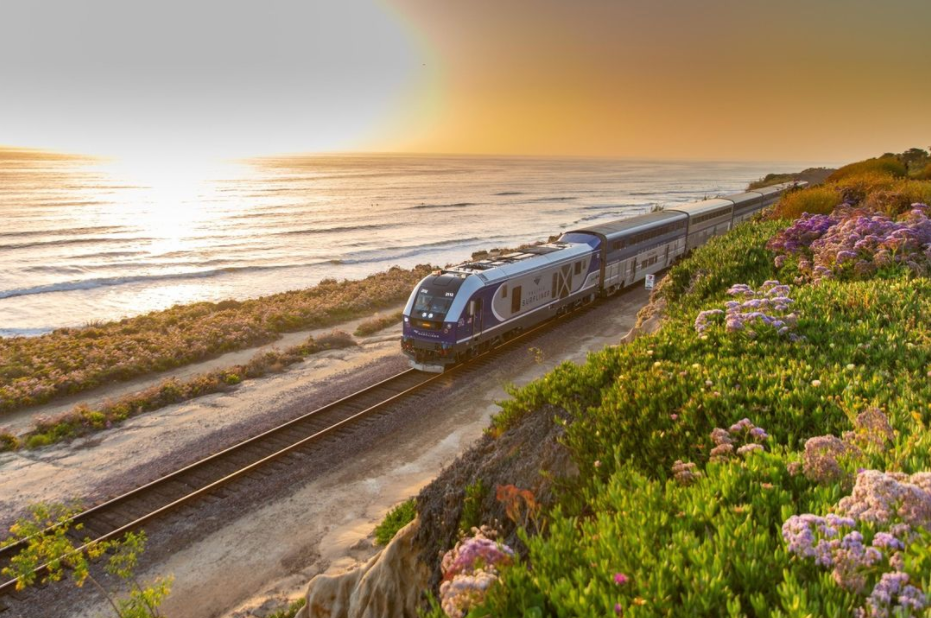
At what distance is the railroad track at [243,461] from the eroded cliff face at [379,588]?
6369mm

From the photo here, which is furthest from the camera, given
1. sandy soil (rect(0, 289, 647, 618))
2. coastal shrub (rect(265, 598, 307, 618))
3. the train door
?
the train door

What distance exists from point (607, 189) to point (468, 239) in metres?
118

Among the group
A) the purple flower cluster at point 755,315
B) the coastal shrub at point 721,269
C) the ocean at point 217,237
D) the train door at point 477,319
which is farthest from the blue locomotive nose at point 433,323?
the ocean at point 217,237

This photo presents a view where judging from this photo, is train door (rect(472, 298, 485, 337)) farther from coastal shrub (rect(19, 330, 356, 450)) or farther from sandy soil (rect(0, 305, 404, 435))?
sandy soil (rect(0, 305, 404, 435))

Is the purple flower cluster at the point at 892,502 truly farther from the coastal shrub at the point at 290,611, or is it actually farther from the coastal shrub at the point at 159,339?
the coastal shrub at the point at 159,339

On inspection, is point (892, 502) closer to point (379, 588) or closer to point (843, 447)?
point (843, 447)

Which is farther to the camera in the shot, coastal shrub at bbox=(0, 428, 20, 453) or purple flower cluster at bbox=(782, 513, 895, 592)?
coastal shrub at bbox=(0, 428, 20, 453)

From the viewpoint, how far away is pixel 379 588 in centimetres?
800

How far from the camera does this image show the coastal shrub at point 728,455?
4141 millimetres

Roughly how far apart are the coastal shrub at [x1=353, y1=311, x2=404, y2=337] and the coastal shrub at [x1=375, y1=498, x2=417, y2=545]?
52.4 feet

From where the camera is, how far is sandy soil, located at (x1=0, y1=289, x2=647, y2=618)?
447 inches

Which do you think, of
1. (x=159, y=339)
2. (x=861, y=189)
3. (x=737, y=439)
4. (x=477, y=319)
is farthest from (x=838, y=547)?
(x=159, y=339)

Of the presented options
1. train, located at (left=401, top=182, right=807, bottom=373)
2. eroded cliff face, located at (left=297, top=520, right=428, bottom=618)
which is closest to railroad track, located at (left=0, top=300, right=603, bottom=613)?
train, located at (left=401, top=182, right=807, bottom=373)

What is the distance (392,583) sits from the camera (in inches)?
317
